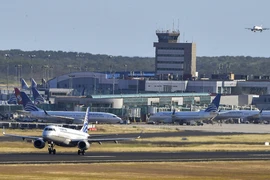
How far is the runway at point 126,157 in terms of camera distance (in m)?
105

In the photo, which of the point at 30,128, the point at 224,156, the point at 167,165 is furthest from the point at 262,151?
the point at 30,128

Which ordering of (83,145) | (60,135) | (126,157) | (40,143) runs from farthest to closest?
(83,145)
(40,143)
(60,135)
(126,157)

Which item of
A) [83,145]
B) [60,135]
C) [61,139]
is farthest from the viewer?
[83,145]

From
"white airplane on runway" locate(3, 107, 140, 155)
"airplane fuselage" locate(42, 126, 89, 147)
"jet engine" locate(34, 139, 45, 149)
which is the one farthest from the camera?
"jet engine" locate(34, 139, 45, 149)

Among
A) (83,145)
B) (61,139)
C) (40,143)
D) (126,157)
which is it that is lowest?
(126,157)

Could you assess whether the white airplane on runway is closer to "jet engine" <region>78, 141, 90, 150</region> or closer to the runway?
"jet engine" <region>78, 141, 90, 150</region>

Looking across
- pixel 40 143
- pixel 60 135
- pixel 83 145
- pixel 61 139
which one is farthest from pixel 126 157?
pixel 40 143

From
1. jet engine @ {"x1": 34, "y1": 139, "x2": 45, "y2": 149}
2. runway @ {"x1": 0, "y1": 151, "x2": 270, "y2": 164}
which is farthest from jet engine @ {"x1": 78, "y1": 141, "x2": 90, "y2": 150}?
jet engine @ {"x1": 34, "y1": 139, "x2": 45, "y2": 149}

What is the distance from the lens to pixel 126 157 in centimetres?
11156

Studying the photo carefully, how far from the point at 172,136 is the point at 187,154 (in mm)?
44250

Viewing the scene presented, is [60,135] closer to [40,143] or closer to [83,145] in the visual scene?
[40,143]

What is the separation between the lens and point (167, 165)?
10175 centimetres

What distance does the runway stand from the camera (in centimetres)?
10519

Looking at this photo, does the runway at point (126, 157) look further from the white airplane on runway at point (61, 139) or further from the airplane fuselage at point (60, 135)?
the airplane fuselage at point (60, 135)
